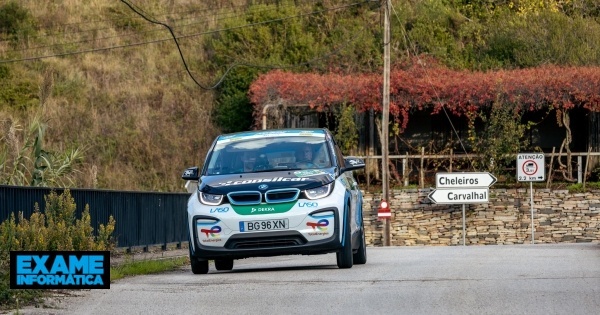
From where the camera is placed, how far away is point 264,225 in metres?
14.8

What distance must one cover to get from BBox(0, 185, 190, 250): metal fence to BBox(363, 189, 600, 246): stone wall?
11.5 m

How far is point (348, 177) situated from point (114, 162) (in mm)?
32807

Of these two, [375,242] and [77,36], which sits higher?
[77,36]

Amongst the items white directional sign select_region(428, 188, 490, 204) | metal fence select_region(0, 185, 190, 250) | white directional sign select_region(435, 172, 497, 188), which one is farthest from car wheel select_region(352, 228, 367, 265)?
white directional sign select_region(428, 188, 490, 204)

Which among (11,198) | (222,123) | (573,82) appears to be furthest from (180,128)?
(11,198)

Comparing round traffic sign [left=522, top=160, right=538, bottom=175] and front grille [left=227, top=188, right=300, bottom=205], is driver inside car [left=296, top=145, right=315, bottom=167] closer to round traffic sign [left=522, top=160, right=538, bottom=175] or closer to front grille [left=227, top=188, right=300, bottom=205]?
front grille [left=227, top=188, right=300, bottom=205]

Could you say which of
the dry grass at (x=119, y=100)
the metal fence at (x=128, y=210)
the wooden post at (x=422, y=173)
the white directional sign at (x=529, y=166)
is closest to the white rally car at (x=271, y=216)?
the metal fence at (x=128, y=210)

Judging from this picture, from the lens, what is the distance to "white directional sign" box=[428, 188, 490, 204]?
37312mm

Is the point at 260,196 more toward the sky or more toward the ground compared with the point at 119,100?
more toward the ground

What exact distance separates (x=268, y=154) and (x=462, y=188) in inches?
872

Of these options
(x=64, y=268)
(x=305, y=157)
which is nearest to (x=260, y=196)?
(x=305, y=157)

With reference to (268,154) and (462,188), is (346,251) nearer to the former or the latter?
(268,154)

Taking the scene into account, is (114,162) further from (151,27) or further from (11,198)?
(11,198)

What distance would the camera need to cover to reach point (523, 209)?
1544 inches
